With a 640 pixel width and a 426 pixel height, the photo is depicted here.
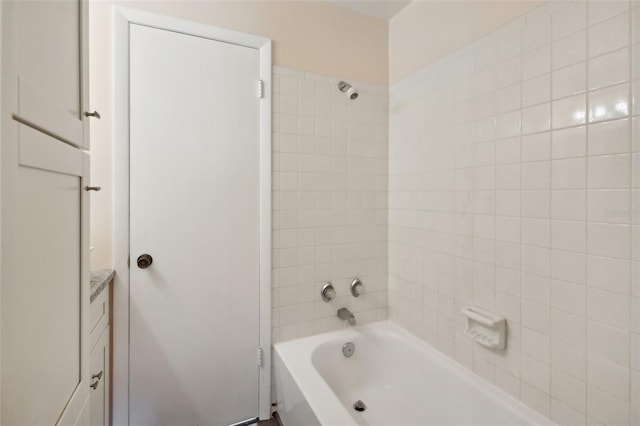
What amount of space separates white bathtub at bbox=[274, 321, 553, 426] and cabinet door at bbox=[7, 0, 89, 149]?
1.25 metres

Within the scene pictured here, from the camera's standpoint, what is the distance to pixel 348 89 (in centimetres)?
183

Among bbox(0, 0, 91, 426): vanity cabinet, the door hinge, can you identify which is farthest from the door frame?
bbox(0, 0, 91, 426): vanity cabinet

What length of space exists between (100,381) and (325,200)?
4.55 ft

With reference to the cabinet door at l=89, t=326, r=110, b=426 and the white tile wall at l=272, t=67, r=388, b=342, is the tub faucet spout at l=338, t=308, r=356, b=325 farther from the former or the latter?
the cabinet door at l=89, t=326, r=110, b=426

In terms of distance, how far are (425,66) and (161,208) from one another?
1658 millimetres

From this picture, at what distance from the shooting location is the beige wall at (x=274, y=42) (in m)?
1.36

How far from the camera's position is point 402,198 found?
74.3 inches

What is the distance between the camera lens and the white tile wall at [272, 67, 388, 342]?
1.71 m

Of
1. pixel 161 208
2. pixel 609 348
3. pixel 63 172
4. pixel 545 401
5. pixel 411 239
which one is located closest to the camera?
pixel 63 172

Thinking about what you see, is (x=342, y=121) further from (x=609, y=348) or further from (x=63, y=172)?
(x=609, y=348)

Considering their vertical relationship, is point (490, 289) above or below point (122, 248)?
below

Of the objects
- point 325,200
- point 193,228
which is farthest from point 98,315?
point 325,200

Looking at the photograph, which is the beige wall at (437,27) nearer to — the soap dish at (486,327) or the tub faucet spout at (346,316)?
the soap dish at (486,327)

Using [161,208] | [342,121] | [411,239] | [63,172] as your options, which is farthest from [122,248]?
[411,239]
